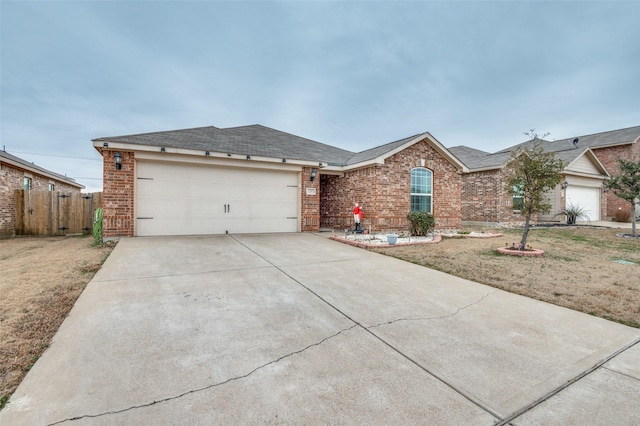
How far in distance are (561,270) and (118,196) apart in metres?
11.8

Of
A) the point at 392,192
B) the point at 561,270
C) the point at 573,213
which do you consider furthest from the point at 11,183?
the point at 573,213

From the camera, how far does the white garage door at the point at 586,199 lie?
17297 mm

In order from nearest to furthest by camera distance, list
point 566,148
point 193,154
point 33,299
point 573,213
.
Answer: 1. point 33,299
2. point 193,154
3. point 573,213
4. point 566,148

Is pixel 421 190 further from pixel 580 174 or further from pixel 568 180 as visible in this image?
pixel 580 174

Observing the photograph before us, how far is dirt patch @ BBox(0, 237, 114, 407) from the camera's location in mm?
2184

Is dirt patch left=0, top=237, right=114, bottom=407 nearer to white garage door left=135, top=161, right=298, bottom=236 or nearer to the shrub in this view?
white garage door left=135, top=161, right=298, bottom=236

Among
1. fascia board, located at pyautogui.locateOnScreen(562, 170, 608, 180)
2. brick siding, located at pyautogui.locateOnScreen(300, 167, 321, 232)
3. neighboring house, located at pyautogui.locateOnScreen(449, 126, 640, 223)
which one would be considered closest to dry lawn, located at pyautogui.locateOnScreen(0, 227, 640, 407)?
brick siding, located at pyautogui.locateOnScreen(300, 167, 321, 232)

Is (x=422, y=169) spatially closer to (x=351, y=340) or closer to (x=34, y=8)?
(x=351, y=340)

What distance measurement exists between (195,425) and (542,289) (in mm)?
5035

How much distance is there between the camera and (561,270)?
5.50 meters

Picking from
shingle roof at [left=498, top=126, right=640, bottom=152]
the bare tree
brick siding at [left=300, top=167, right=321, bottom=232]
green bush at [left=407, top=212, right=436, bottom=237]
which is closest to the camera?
the bare tree

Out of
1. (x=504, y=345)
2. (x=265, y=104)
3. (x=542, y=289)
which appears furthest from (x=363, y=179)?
(x=265, y=104)

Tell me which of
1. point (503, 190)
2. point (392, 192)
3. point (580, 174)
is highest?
point (580, 174)

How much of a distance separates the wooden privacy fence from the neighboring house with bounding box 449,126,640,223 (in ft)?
58.7
